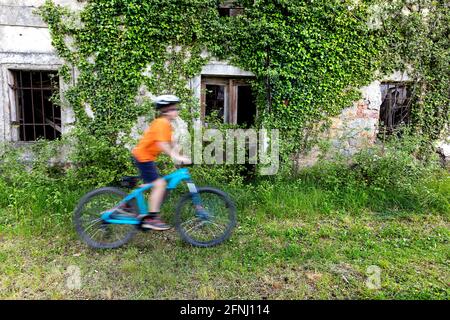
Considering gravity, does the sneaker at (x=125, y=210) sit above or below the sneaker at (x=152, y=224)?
above

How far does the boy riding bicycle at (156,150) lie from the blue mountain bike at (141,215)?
10 centimetres

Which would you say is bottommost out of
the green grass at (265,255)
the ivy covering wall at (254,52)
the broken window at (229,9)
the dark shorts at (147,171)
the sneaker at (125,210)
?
the green grass at (265,255)

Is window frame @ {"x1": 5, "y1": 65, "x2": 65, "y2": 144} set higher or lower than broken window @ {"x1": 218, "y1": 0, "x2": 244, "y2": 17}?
lower

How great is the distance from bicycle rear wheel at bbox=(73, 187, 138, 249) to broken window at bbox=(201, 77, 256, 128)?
3004mm

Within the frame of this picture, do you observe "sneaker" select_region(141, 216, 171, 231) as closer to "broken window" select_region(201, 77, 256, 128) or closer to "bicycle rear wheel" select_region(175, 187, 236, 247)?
"bicycle rear wheel" select_region(175, 187, 236, 247)

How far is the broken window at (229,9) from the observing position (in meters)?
6.33

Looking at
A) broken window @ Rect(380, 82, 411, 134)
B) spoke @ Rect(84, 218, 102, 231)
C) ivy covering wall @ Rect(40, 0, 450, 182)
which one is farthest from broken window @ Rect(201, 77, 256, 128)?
spoke @ Rect(84, 218, 102, 231)

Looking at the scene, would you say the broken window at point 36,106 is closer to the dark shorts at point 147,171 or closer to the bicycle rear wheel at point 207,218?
the dark shorts at point 147,171

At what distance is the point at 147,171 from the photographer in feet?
12.6

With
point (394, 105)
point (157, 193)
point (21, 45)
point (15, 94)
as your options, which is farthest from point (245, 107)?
point (15, 94)

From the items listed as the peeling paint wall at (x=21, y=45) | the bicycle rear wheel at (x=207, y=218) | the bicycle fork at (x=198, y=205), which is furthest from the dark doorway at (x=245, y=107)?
the peeling paint wall at (x=21, y=45)

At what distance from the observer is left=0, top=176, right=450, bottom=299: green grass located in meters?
3.30

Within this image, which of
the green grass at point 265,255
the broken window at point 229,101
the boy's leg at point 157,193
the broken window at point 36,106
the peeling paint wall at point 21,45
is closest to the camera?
the green grass at point 265,255
